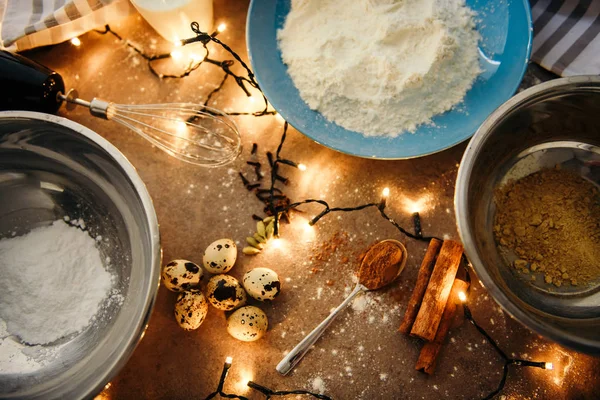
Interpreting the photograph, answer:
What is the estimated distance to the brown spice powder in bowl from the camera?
3.37 ft

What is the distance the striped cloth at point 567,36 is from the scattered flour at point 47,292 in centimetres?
117

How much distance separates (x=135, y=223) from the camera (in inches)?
40.1

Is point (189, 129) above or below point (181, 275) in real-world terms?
above

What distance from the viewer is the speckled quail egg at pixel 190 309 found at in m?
1.02

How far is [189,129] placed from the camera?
3.99ft

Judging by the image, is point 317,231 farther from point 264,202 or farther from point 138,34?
point 138,34

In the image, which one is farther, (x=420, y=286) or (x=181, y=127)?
(x=181, y=127)

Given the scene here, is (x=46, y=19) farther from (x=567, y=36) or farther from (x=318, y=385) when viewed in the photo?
(x=567, y=36)

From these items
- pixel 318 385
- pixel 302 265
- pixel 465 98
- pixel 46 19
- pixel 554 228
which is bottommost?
pixel 318 385

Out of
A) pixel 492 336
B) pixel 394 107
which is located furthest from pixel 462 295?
pixel 394 107

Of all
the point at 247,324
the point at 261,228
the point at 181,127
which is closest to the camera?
the point at 247,324

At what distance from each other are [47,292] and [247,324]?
0.44 meters

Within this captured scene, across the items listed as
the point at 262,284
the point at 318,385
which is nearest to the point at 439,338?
the point at 318,385

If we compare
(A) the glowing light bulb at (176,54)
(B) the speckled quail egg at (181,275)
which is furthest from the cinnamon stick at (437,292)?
(A) the glowing light bulb at (176,54)
